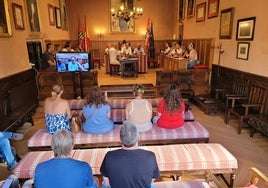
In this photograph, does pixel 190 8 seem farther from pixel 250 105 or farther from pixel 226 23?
pixel 250 105

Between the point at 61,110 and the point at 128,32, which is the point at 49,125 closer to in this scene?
the point at 61,110

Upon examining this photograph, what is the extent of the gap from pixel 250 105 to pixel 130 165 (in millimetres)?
3186

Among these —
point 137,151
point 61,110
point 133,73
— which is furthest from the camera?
point 133,73

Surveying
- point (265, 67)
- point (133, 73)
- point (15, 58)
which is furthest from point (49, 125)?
point (133, 73)

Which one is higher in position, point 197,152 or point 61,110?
point 61,110

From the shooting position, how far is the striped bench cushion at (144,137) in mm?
2844

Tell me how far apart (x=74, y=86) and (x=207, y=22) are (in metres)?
4.45

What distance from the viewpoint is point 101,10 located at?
1120 cm

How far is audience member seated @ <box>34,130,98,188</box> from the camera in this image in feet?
4.55

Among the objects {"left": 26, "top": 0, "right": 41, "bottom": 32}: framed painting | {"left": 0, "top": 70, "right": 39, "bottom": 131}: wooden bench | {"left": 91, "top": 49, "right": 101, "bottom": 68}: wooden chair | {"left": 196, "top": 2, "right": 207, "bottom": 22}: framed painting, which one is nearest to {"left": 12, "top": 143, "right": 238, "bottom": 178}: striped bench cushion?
{"left": 0, "top": 70, "right": 39, "bottom": 131}: wooden bench

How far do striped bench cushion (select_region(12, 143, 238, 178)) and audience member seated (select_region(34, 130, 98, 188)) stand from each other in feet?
2.55

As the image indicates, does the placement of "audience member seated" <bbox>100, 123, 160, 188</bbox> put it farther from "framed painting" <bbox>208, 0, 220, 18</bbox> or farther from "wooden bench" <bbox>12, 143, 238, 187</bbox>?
"framed painting" <bbox>208, 0, 220, 18</bbox>

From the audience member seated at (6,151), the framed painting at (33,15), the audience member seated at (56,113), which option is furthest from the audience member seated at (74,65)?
the audience member seated at (6,151)

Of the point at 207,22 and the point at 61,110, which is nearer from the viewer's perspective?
the point at 61,110
